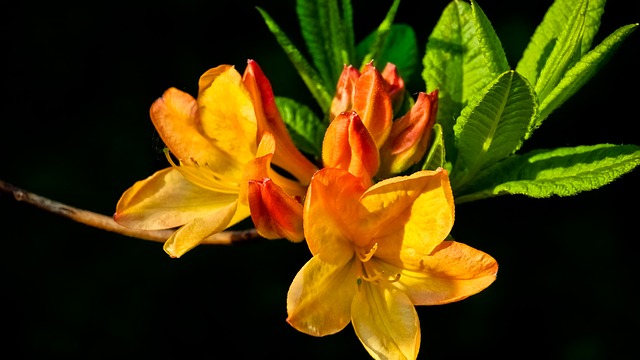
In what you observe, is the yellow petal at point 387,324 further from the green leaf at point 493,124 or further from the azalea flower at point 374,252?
the green leaf at point 493,124

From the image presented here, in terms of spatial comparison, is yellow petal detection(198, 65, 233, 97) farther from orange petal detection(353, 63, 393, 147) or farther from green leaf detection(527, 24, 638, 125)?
green leaf detection(527, 24, 638, 125)

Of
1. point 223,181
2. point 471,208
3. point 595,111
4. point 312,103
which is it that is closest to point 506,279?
point 471,208

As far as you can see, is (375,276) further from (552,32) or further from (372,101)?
(552,32)

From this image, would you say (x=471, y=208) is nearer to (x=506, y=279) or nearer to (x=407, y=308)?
(x=506, y=279)

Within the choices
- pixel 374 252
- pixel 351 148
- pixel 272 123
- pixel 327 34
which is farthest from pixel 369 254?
pixel 327 34

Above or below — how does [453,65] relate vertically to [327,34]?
below

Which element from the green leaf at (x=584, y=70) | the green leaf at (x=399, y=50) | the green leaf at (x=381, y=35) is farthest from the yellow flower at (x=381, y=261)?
the green leaf at (x=399, y=50)
